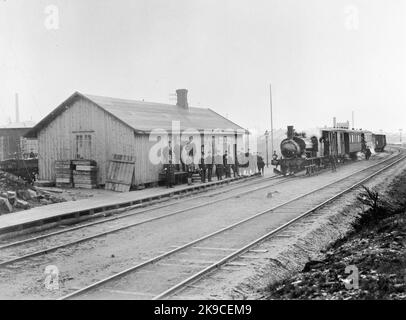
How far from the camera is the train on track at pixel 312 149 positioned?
29.4 m

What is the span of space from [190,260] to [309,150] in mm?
22776

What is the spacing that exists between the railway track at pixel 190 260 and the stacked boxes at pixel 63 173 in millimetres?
12085

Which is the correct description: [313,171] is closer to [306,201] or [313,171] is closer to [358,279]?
[306,201]

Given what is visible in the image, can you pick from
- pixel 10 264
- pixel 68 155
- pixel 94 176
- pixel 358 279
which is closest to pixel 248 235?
pixel 358 279

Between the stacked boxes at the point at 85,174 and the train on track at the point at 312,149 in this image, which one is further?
the train on track at the point at 312,149

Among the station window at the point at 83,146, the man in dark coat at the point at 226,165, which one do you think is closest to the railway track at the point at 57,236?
the station window at the point at 83,146

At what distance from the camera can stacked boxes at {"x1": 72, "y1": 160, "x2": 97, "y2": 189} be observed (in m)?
22.8

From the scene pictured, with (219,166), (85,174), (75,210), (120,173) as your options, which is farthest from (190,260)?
(219,166)

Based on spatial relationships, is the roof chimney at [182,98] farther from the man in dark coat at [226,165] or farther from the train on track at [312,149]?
the train on track at [312,149]

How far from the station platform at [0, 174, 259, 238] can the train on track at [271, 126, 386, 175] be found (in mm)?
9729

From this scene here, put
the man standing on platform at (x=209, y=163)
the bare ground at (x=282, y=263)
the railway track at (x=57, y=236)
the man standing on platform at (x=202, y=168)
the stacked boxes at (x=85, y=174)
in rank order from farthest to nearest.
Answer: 1. the man standing on platform at (x=209, y=163)
2. the man standing on platform at (x=202, y=168)
3. the stacked boxes at (x=85, y=174)
4. the railway track at (x=57, y=236)
5. the bare ground at (x=282, y=263)

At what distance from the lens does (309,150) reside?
1217 inches

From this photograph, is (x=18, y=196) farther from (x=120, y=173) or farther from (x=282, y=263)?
(x=282, y=263)

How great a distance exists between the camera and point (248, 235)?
12008 mm
